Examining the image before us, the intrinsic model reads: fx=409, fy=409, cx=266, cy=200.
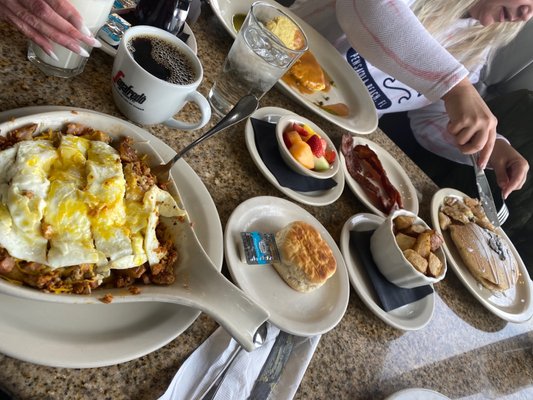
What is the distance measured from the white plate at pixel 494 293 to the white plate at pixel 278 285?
490 mm

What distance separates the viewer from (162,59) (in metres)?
0.78

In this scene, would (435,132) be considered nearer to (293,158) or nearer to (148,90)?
(293,158)

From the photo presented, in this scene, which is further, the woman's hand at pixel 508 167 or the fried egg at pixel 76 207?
the woman's hand at pixel 508 167

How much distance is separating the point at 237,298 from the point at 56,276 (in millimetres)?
230

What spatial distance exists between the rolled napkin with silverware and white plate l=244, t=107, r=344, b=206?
0.34 m

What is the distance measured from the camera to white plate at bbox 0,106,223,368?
50 cm

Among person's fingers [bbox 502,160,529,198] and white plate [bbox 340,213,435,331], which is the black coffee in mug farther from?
person's fingers [bbox 502,160,529,198]

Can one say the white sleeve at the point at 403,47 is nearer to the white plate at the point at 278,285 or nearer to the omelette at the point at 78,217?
the white plate at the point at 278,285

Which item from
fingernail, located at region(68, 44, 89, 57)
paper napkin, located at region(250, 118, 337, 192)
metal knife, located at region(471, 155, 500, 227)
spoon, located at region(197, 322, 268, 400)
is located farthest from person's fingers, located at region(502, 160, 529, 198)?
fingernail, located at region(68, 44, 89, 57)

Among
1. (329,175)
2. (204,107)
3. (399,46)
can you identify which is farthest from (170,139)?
Answer: (399,46)

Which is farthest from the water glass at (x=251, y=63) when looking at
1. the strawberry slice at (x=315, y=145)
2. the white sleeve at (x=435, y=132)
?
the white sleeve at (x=435, y=132)

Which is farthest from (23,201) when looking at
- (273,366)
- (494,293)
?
(494,293)

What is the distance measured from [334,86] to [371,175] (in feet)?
1.31

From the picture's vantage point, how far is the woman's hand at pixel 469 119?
4.31 ft
